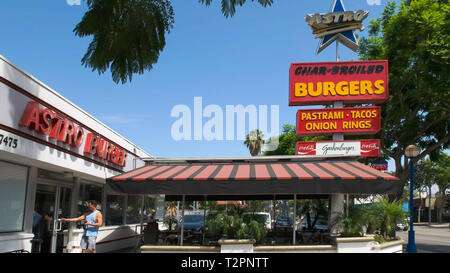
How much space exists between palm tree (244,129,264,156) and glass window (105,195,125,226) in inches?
1630

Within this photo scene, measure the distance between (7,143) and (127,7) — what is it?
3804 millimetres

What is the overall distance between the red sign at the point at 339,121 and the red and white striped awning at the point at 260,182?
8516mm

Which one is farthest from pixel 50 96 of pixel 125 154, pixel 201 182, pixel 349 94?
pixel 349 94

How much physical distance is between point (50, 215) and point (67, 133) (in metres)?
2.76

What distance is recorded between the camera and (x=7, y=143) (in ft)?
25.0

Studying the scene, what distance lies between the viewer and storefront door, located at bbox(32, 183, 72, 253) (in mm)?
10219

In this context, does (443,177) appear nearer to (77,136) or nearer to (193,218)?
(193,218)

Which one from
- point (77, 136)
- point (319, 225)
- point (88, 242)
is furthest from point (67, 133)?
point (319, 225)

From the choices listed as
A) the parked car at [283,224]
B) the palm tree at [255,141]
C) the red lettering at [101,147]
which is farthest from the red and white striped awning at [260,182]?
the palm tree at [255,141]

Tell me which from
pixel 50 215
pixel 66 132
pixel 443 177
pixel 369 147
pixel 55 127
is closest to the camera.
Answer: pixel 55 127

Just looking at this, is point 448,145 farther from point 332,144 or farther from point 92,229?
point 92,229

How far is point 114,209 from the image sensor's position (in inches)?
629
